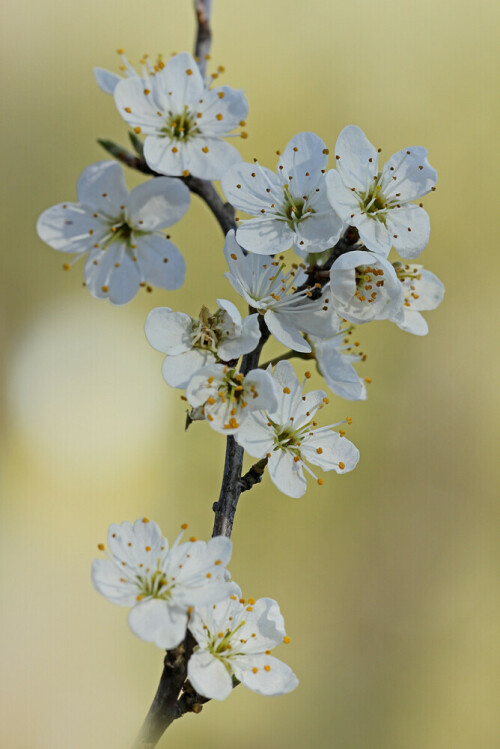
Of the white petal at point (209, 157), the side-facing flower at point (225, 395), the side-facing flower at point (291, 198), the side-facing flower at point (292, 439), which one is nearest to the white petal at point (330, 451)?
the side-facing flower at point (292, 439)

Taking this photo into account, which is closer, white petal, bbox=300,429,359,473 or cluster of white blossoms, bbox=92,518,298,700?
cluster of white blossoms, bbox=92,518,298,700

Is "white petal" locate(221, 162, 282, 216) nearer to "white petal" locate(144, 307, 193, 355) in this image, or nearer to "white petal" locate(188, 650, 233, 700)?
"white petal" locate(144, 307, 193, 355)

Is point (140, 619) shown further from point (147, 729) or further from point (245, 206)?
point (245, 206)

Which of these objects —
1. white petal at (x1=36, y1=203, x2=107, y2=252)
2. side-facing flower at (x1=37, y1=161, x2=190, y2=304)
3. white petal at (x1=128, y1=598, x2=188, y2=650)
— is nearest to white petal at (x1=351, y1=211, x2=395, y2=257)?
side-facing flower at (x1=37, y1=161, x2=190, y2=304)

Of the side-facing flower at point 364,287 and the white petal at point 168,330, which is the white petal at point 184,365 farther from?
the side-facing flower at point 364,287

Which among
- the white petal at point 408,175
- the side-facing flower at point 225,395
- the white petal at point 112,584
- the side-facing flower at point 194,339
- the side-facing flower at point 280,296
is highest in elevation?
the white petal at point 408,175

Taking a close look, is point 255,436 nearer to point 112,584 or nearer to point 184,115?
point 112,584

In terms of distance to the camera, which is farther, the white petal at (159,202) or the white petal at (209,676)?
the white petal at (159,202)
